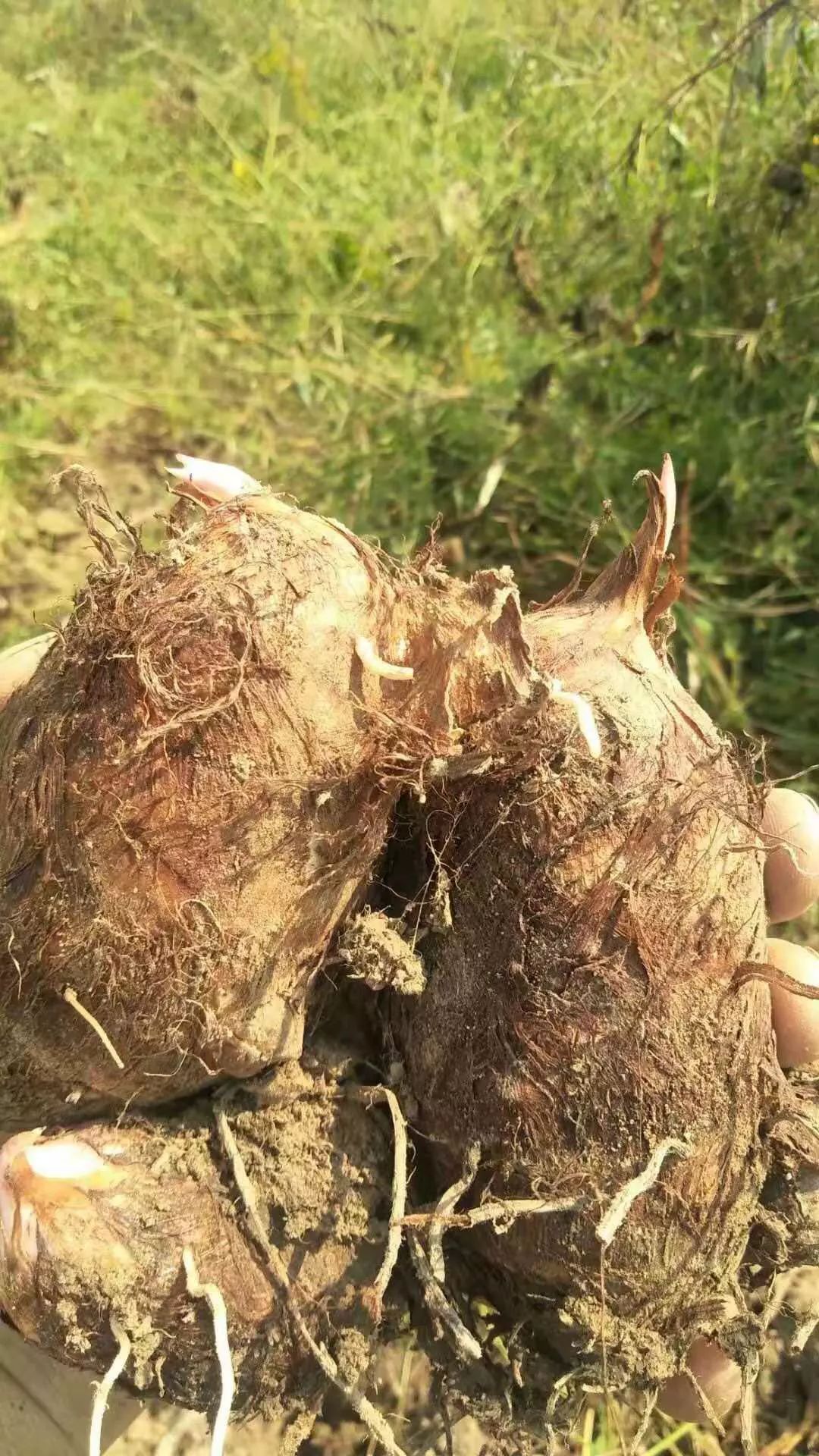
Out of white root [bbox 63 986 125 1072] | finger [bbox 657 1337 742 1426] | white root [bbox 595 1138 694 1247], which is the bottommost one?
finger [bbox 657 1337 742 1426]

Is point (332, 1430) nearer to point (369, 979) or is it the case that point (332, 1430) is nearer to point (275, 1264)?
point (275, 1264)

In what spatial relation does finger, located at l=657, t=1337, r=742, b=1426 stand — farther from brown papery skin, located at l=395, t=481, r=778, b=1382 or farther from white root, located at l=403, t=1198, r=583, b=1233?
white root, located at l=403, t=1198, r=583, b=1233

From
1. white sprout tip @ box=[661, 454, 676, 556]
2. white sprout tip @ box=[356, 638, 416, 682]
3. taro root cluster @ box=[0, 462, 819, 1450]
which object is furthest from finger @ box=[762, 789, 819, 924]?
white sprout tip @ box=[356, 638, 416, 682]

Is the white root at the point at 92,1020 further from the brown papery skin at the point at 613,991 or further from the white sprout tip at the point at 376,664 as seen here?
the white sprout tip at the point at 376,664

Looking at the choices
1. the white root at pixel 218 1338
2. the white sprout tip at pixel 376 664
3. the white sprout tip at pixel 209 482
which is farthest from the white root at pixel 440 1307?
the white sprout tip at pixel 209 482

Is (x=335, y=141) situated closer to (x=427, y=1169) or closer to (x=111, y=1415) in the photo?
(x=427, y=1169)

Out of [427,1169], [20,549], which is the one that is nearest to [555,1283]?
[427,1169]

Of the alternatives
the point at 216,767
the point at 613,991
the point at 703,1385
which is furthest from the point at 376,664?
the point at 703,1385
